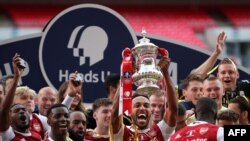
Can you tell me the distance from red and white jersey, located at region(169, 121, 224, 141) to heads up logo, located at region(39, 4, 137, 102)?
231 cm

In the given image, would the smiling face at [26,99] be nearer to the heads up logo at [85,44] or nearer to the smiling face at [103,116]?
the smiling face at [103,116]

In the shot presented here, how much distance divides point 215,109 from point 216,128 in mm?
291

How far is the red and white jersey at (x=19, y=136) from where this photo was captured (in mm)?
6855

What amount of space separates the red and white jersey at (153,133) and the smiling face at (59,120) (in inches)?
17.6

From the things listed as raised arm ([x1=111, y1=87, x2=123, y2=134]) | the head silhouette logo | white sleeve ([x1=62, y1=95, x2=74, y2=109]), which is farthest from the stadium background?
raised arm ([x1=111, y1=87, x2=123, y2=134])

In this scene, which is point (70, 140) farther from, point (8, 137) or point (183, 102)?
point (183, 102)

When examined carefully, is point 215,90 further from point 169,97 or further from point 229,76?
point 169,97

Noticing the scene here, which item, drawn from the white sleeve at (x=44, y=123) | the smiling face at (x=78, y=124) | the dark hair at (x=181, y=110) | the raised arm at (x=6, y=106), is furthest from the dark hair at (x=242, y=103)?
the raised arm at (x=6, y=106)

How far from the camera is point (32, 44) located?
891 centimetres

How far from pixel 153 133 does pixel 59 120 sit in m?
0.71

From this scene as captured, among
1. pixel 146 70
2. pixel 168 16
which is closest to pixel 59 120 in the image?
pixel 146 70

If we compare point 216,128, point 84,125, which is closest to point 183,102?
point 84,125

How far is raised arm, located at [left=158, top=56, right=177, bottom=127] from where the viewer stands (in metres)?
6.63

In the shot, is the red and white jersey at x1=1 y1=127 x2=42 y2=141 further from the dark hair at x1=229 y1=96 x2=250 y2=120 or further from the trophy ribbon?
the dark hair at x1=229 y1=96 x2=250 y2=120
